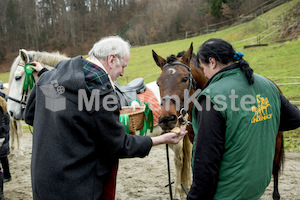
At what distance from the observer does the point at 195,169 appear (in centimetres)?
155

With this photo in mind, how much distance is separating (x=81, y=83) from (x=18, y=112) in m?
3.07

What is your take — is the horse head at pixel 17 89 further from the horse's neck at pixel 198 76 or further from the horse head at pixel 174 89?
the horse's neck at pixel 198 76

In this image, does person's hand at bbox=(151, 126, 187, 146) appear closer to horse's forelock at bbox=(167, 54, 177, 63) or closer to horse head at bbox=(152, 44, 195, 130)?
horse head at bbox=(152, 44, 195, 130)

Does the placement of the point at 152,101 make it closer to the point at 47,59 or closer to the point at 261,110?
the point at 47,59

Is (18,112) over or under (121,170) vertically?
over

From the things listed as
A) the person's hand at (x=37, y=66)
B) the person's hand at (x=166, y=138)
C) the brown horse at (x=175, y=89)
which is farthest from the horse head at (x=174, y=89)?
the person's hand at (x=37, y=66)

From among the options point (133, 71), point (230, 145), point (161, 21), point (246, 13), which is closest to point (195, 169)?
point (230, 145)

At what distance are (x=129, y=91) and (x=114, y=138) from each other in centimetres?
252

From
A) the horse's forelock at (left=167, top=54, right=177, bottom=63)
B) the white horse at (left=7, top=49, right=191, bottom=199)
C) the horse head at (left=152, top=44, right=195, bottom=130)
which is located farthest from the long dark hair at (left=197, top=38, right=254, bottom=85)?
the white horse at (left=7, top=49, right=191, bottom=199)

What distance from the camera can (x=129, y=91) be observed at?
4.00m

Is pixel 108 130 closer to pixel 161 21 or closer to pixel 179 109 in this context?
pixel 179 109

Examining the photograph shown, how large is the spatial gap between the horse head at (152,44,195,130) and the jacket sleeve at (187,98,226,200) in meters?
0.87

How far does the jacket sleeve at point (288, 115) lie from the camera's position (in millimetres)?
1927

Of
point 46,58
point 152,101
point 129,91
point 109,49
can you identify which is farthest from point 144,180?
point 109,49
